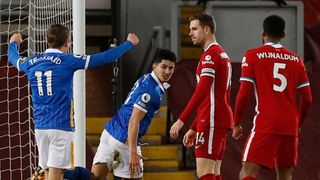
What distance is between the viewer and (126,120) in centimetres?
834

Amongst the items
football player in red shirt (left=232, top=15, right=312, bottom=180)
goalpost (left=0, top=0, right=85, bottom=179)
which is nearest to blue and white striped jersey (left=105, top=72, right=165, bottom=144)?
football player in red shirt (left=232, top=15, right=312, bottom=180)

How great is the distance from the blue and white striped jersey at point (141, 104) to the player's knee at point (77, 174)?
0.42 m

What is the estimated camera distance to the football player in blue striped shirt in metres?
7.99

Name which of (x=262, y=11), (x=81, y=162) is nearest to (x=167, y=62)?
(x=81, y=162)

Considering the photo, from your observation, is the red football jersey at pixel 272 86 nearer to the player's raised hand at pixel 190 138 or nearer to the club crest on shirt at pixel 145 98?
the player's raised hand at pixel 190 138

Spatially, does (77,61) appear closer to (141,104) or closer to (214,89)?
(141,104)

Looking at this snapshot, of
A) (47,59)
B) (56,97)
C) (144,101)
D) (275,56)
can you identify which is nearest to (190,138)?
(144,101)

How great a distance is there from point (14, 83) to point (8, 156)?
90 centimetres

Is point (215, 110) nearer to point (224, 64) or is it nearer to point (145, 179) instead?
point (224, 64)

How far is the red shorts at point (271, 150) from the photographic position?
7.19 meters

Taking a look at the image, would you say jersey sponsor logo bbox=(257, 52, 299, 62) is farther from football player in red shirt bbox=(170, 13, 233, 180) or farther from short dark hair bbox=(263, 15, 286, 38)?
football player in red shirt bbox=(170, 13, 233, 180)

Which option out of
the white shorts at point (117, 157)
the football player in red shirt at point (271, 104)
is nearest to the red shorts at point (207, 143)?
the football player in red shirt at point (271, 104)

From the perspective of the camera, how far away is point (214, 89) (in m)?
7.75

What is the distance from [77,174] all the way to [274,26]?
203 cm
